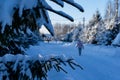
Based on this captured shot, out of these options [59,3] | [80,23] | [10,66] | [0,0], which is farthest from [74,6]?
[80,23]

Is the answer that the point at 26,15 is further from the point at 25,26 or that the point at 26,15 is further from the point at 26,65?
the point at 26,65

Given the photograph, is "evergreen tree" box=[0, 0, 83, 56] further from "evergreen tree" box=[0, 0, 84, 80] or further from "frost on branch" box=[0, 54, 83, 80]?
"frost on branch" box=[0, 54, 83, 80]

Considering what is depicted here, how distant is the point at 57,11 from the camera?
2830 mm

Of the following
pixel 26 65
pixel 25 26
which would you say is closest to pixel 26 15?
pixel 25 26

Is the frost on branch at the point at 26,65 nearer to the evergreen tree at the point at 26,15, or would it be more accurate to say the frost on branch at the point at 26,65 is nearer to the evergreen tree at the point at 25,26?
the evergreen tree at the point at 25,26

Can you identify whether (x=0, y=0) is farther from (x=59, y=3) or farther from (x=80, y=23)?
(x=80, y=23)

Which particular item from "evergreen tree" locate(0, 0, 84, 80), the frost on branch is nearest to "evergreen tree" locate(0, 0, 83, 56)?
"evergreen tree" locate(0, 0, 84, 80)

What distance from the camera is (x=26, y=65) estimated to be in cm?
306

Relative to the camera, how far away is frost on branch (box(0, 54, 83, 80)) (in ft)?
9.86

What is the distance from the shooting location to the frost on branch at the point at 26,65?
3006mm

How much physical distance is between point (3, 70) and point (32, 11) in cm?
53

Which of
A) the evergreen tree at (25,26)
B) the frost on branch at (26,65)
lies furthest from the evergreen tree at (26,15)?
the frost on branch at (26,65)

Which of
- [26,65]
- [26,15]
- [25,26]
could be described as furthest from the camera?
[25,26]

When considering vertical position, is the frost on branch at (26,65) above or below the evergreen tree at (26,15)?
below
